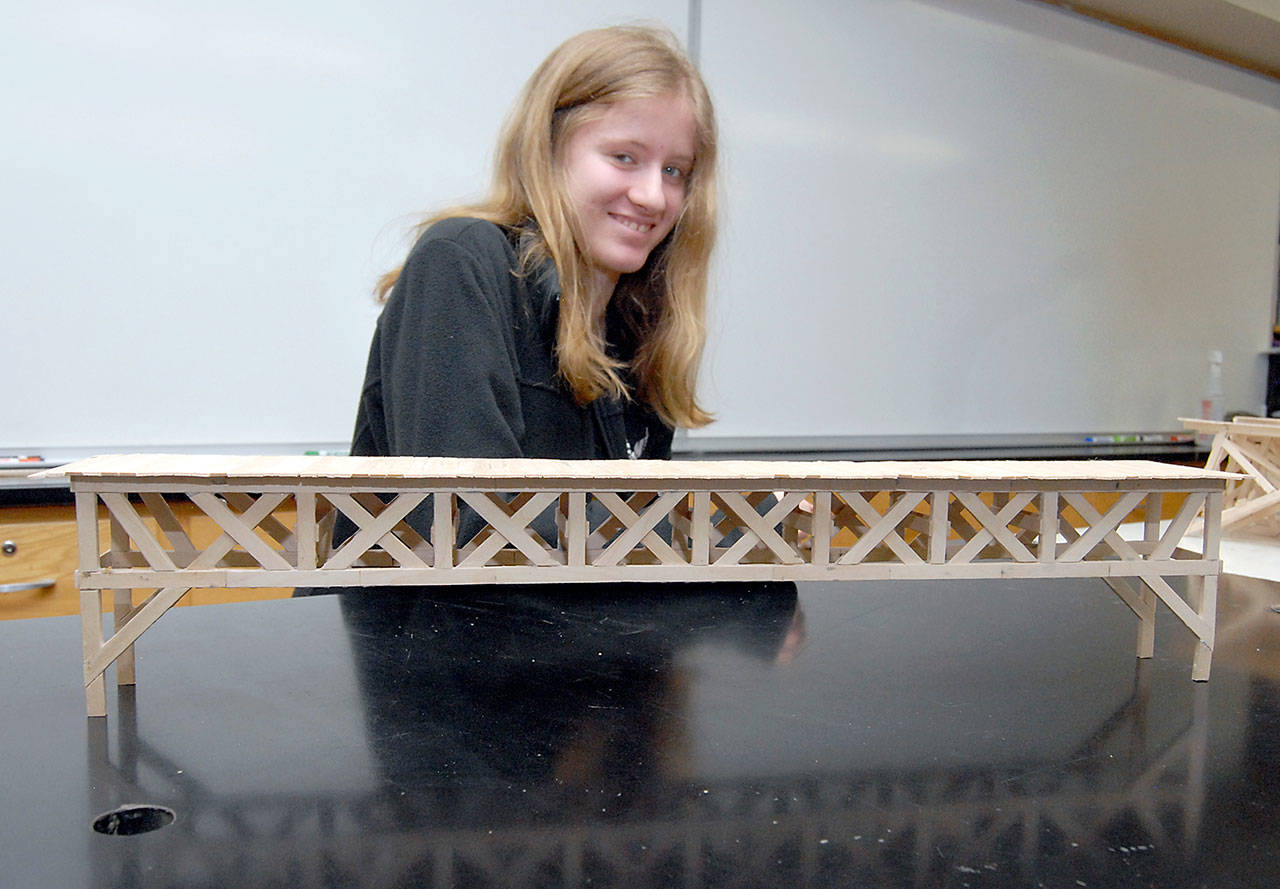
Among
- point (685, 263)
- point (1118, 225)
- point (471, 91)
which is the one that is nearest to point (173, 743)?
point (685, 263)

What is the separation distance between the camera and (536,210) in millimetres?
1312

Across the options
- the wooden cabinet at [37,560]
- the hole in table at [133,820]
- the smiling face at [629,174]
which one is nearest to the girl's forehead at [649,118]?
the smiling face at [629,174]

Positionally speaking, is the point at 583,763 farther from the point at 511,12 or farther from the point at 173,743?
the point at 511,12

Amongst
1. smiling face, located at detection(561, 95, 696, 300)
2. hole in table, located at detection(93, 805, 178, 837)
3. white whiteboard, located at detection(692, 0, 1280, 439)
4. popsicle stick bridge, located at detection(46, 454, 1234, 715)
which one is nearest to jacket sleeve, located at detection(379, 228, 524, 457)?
smiling face, located at detection(561, 95, 696, 300)

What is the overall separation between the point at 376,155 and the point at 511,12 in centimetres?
54

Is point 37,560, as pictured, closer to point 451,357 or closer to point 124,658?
point 451,357

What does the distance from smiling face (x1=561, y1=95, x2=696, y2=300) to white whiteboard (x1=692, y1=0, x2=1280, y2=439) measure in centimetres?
136

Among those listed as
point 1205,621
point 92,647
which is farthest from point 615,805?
point 1205,621

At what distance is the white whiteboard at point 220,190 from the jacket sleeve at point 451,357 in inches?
36.5

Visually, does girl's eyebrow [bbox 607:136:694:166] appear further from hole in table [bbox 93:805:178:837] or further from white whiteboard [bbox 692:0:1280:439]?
white whiteboard [bbox 692:0:1280:439]

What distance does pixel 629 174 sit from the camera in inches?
50.8

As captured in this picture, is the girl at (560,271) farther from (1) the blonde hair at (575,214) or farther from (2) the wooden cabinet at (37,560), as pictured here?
(2) the wooden cabinet at (37,560)

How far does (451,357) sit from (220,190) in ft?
3.99

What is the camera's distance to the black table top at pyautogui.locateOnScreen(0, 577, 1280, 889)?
484mm
